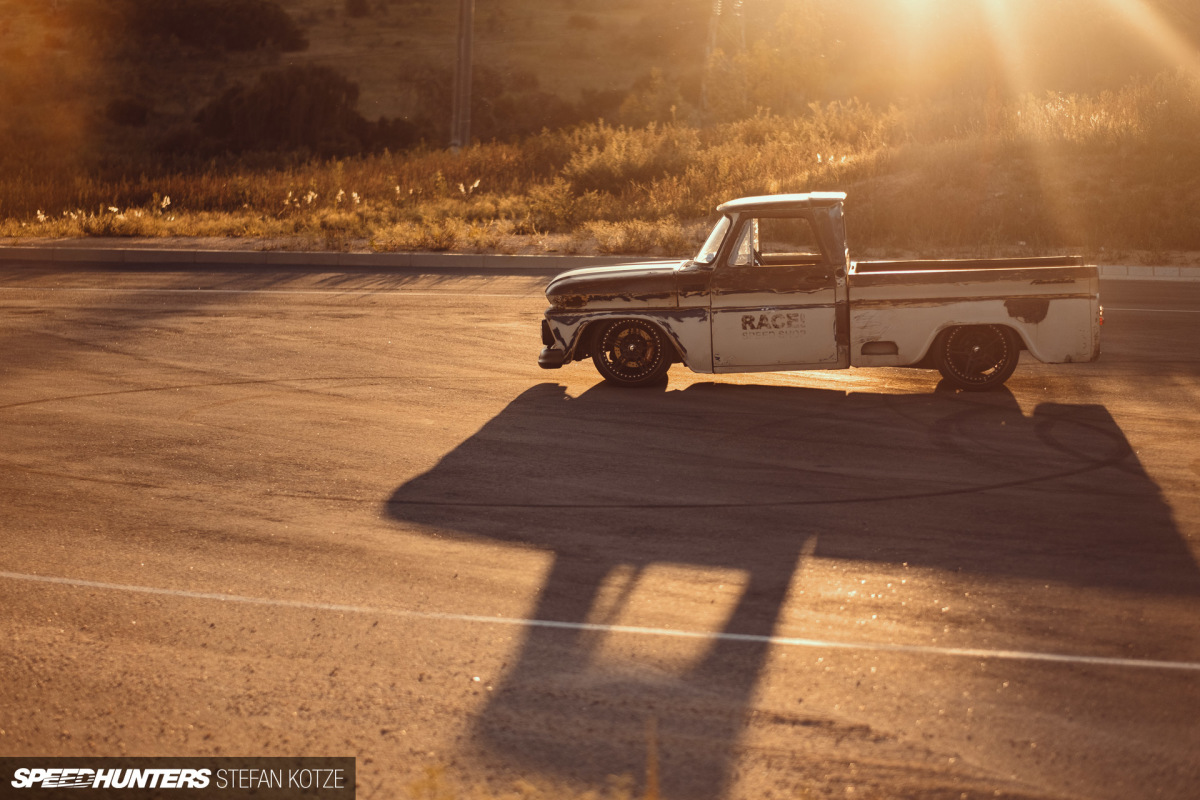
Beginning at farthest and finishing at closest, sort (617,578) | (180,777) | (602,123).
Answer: (602,123) < (617,578) < (180,777)

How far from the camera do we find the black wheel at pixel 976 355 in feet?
33.7

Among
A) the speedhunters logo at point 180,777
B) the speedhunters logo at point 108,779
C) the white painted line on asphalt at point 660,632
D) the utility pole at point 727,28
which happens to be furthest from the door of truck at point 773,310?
the utility pole at point 727,28

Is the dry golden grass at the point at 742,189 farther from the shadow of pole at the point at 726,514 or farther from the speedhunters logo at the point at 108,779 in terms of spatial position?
the speedhunters logo at the point at 108,779

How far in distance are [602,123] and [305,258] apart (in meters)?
25.0

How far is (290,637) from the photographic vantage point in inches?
216

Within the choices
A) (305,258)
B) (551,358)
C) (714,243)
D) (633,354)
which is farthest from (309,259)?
(714,243)

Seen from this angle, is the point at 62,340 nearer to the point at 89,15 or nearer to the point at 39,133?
the point at 39,133

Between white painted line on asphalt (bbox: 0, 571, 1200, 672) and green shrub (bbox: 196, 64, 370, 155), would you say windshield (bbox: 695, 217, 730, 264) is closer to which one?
white painted line on asphalt (bbox: 0, 571, 1200, 672)

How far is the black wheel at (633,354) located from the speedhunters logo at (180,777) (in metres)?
6.75

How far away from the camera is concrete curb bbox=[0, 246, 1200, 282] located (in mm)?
20328

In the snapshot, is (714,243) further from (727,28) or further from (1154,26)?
(727,28)

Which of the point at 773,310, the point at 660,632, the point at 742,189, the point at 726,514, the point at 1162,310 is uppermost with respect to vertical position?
the point at 742,189

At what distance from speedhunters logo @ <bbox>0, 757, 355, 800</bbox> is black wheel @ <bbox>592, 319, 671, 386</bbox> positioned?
6.75m

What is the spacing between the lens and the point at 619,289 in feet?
34.9
